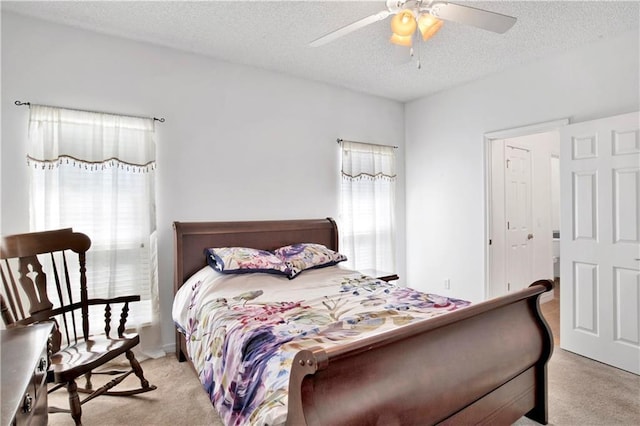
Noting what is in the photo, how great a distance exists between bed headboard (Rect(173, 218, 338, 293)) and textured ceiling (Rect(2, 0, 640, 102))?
5.16ft

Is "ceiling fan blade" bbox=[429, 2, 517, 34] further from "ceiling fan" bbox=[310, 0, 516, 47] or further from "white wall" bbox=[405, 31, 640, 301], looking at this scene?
"white wall" bbox=[405, 31, 640, 301]

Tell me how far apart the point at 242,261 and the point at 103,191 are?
123 cm

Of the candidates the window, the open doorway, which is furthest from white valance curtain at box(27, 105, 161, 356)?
the open doorway

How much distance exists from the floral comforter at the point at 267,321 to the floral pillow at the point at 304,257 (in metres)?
0.10

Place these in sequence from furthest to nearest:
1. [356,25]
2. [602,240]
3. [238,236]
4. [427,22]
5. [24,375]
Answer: [238,236], [602,240], [427,22], [356,25], [24,375]

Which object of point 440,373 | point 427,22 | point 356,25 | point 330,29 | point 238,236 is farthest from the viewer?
point 238,236

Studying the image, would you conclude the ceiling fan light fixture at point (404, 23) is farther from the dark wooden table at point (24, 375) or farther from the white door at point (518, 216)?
the white door at point (518, 216)

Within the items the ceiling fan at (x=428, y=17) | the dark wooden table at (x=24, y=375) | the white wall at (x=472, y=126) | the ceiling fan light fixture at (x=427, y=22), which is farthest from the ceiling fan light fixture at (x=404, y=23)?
the dark wooden table at (x=24, y=375)

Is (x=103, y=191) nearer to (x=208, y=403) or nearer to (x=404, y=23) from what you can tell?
(x=208, y=403)

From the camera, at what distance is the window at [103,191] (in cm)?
249

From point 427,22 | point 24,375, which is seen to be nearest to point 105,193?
point 24,375

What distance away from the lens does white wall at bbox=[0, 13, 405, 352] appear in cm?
244

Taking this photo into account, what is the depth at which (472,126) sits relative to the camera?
3.89 metres

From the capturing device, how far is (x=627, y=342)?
265 centimetres
